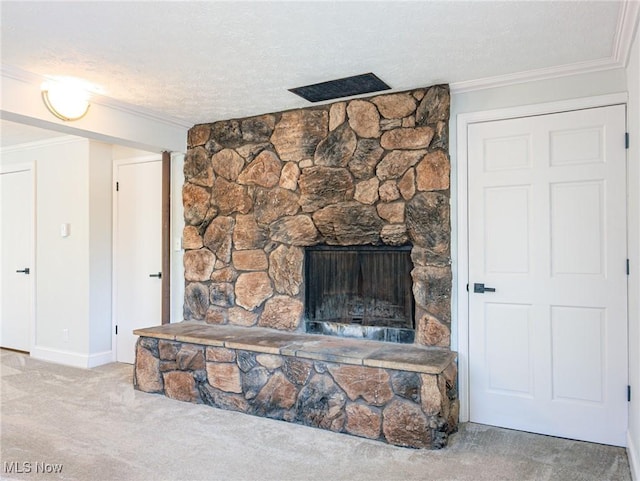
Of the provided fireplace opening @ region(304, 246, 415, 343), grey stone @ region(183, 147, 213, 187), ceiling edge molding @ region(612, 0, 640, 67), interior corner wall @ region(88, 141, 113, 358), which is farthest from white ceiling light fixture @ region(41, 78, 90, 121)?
ceiling edge molding @ region(612, 0, 640, 67)

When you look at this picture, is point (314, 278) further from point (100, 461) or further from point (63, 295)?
point (63, 295)

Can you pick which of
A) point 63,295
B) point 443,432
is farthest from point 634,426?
point 63,295

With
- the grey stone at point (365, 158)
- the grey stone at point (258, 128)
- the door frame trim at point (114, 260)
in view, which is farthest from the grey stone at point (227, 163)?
the door frame trim at point (114, 260)

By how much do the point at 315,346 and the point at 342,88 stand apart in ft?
5.66

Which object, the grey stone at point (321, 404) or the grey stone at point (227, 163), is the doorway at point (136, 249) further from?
the grey stone at point (321, 404)

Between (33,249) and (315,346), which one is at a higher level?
(33,249)

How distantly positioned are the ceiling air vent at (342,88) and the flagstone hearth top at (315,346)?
1.72 metres

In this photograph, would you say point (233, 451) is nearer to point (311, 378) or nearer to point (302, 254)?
point (311, 378)

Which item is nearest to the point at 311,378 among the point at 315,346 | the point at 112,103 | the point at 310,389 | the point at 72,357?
the point at 310,389

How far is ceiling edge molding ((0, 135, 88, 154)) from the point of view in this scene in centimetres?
460

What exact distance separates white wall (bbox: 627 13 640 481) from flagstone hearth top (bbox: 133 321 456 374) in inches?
36.9

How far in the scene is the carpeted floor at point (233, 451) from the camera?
238 cm

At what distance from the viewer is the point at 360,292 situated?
3527 mm

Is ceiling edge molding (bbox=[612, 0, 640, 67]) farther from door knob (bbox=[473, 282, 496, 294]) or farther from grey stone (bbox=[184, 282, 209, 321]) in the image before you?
grey stone (bbox=[184, 282, 209, 321])
